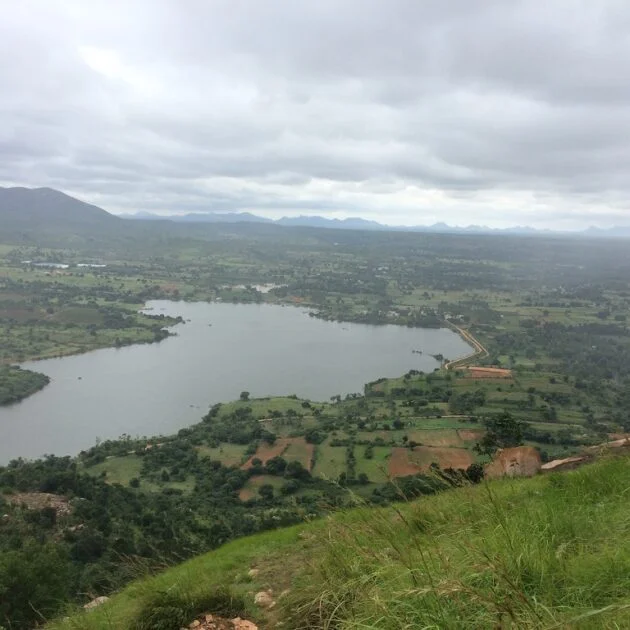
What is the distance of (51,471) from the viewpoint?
65.0 ft

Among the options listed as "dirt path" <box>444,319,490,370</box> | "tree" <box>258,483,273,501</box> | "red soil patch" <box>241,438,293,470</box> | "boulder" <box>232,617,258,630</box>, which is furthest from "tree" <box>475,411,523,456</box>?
"dirt path" <box>444,319,490,370</box>

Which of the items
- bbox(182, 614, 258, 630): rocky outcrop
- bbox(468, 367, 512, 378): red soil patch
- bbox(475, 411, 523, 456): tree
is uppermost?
bbox(182, 614, 258, 630): rocky outcrop

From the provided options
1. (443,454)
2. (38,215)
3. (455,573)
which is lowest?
(443,454)

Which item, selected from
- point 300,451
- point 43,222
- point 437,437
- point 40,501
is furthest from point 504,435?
point 43,222

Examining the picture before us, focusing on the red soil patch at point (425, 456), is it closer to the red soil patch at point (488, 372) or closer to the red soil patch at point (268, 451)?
the red soil patch at point (268, 451)

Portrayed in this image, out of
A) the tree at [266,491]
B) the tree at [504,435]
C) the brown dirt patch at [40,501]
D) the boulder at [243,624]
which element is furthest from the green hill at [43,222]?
the boulder at [243,624]

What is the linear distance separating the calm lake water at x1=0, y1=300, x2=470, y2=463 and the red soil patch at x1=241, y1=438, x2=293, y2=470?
857 cm

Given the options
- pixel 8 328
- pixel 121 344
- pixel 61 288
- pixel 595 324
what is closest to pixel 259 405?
pixel 121 344

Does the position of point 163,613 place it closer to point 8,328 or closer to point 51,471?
point 51,471

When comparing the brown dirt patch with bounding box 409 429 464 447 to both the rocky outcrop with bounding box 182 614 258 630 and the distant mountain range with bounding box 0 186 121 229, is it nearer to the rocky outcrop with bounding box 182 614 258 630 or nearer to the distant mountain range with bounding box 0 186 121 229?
the rocky outcrop with bounding box 182 614 258 630

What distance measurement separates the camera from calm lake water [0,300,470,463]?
1329 inches

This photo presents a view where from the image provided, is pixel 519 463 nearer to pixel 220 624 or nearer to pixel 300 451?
pixel 220 624

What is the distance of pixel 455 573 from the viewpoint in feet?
5.84

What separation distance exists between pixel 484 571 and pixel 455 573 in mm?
100
